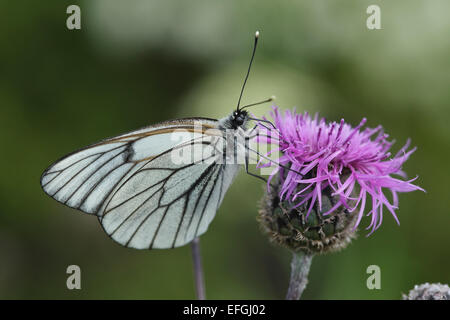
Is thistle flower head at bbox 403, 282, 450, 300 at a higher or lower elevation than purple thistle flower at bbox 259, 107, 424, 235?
lower

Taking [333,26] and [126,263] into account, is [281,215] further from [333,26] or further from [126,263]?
[333,26]

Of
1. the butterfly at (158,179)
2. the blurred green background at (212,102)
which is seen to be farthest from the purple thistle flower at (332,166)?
the blurred green background at (212,102)

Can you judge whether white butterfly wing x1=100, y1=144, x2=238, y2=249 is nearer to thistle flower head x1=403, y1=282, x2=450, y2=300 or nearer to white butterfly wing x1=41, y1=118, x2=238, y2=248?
white butterfly wing x1=41, y1=118, x2=238, y2=248

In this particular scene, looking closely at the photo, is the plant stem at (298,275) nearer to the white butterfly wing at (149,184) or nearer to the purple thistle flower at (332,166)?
the purple thistle flower at (332,166)

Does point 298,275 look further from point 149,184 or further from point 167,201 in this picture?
point 149,184

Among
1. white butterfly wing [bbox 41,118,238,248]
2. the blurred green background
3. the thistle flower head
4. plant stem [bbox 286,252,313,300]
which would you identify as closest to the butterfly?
white butterfly wing [bbox 41,118,238,248]

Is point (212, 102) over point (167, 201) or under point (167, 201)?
over

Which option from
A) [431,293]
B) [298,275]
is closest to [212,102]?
[298,275]
